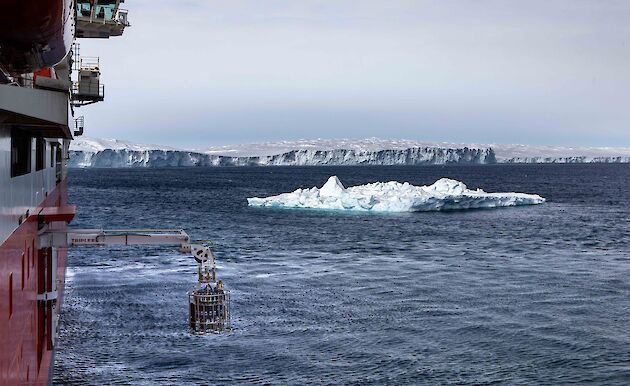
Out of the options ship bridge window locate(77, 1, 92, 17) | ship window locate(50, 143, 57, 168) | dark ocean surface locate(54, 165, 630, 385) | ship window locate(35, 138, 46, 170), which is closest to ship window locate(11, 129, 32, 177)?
ship window locate(35, 138, 46, 170)

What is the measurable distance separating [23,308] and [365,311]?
19.7m

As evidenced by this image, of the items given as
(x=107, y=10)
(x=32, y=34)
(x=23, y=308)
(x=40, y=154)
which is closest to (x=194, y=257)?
(x=40, y=154)

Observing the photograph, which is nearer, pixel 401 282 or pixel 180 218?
pixel 401 282

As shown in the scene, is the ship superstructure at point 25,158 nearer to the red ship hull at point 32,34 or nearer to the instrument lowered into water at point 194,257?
the red ship hull at point 32,34

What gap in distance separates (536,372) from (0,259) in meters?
18.1

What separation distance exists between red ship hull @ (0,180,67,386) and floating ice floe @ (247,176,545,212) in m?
61.0

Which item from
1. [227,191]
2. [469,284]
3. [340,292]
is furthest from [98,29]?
[227,191]

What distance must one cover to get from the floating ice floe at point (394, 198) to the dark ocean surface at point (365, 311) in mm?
17052

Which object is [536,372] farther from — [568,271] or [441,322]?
[568,271]

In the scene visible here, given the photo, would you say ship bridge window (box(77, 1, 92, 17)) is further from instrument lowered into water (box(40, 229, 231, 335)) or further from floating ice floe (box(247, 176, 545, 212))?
floating ice floe (box(247, 176, 545, 212))

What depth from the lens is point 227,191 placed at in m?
126

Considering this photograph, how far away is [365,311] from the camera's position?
30.7 m

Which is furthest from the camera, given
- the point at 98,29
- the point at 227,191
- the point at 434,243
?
the point at 227,191

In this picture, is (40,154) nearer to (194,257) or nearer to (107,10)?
(194,257)
